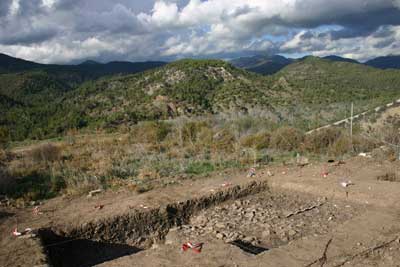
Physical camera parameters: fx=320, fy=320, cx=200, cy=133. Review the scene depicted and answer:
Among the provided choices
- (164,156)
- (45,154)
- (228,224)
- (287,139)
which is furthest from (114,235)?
(287,139)

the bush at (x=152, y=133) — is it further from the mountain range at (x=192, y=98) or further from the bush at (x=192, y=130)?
the mountain range at (x=192, y=98)

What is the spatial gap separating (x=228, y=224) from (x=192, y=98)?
3188 centimetres

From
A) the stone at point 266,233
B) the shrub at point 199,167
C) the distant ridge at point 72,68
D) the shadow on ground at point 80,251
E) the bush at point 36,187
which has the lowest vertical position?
the shadow on ground at point 80,251

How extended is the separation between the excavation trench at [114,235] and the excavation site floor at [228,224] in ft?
0.06

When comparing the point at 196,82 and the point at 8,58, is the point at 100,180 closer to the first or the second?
the point at 196,82

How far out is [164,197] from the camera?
26.0 ft

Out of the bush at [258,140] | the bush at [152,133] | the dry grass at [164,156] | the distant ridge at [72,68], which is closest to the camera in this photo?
the dry grass at [164,156]

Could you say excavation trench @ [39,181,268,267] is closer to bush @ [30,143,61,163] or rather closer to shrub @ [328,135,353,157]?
shrub @ [328,135,353,157]

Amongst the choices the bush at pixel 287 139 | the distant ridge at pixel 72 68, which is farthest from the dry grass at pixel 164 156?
the distant ridge at pixel 72 68

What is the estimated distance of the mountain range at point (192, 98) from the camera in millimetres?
29422

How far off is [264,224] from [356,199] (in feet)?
8.21

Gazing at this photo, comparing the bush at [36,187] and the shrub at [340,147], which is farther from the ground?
the bush at [36,187]

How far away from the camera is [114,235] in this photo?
686 centimetres

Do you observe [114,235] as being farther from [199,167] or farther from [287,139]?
[287,139]
